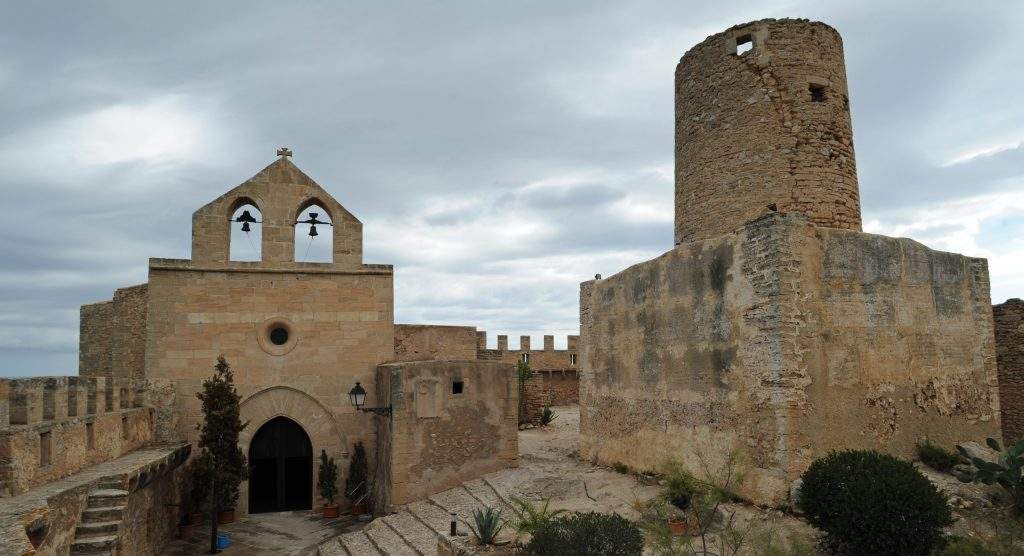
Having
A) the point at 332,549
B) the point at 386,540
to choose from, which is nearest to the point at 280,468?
the point at 332,549

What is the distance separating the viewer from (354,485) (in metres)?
13.8

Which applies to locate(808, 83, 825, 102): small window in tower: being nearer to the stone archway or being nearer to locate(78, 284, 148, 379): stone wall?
the stone archway

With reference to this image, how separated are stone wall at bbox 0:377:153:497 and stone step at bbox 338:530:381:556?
3.79 metres

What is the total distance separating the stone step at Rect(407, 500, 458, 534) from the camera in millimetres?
10636

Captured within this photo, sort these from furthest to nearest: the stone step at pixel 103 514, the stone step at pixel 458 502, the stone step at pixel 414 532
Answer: the stone step at pixel 458 502
the stone step at pixel 414 532
the stone step at pixel 103 514

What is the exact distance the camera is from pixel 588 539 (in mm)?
7074

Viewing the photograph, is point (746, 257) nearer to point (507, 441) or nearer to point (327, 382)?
point (507, 441)

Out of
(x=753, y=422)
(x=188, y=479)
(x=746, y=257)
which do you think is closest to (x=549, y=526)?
(x=753, y=422)

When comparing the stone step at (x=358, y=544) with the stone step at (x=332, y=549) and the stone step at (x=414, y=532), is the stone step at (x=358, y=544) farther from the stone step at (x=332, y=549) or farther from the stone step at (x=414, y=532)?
the stone step at (x=414, y=532)

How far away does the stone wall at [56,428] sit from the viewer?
285 inches

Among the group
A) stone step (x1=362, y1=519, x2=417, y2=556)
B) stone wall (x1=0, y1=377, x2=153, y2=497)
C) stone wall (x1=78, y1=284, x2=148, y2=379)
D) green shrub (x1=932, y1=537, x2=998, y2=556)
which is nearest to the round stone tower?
green shrub (x1=932, y1=537, x2=998, y2=556)

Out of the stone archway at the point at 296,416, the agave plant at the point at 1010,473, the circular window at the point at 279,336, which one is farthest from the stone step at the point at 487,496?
the agave plant at the point at 1010,473

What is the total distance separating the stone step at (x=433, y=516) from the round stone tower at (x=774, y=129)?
19.9 feet

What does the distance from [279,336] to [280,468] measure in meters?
2.68
